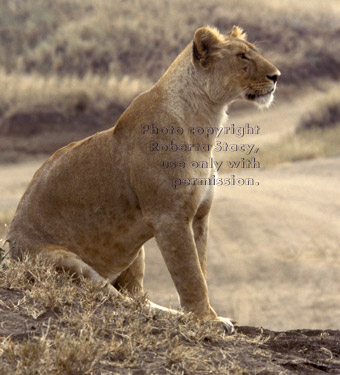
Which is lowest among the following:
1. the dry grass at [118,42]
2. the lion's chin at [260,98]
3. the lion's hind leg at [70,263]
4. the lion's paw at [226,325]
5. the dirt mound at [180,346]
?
the dirt mound at [180,346]

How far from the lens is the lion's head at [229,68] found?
5.30 meters

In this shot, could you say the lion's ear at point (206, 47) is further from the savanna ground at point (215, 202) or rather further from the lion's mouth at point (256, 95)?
the savanna ground at point (215, 202)

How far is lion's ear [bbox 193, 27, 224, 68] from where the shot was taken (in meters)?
5.28

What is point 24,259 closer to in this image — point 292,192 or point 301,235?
point 301,235

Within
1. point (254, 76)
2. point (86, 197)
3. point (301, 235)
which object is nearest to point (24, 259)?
point (86, 197)

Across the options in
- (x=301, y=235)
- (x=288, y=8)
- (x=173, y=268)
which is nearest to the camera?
(x=173, y=268)

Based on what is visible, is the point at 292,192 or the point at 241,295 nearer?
the point at 241,295

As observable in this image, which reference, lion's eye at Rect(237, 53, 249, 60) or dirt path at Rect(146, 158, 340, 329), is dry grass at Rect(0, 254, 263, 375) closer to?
lion's eye at Rect(237, 53, 249, 60)

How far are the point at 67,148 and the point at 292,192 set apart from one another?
7079mm

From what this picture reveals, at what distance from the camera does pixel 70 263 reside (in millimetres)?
5184

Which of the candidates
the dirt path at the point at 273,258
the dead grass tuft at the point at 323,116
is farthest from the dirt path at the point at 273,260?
the dead grass tuft at the point at 323,116

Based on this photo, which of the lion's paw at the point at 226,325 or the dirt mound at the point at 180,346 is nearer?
the dirt mound at the point at 180,346

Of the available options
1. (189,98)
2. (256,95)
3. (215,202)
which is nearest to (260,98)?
(256,95)

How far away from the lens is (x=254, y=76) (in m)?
5.34
